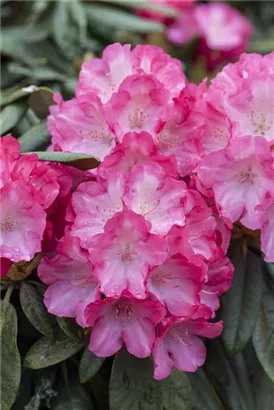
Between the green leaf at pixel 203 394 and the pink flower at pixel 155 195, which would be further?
the green leaf at pixel 203 394

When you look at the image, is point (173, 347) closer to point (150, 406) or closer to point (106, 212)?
point (150, 406)

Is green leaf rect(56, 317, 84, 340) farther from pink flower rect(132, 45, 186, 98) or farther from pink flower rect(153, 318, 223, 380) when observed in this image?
pink flower rect(132, 45, 186, 98)

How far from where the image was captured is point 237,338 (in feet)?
4.04

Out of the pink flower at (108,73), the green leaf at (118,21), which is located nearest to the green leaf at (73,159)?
the pink flower at (108,73)

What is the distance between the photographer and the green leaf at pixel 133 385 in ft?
3.84

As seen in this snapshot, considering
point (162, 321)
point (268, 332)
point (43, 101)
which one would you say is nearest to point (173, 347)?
point (162, 321)

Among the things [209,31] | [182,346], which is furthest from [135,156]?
[209,31]

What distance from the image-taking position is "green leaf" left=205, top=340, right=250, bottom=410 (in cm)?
130

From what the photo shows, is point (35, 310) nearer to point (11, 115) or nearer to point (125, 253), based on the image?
Answer: point (125, 253)

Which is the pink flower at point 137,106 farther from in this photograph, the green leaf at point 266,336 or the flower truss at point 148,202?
the green leaf at point 266,336

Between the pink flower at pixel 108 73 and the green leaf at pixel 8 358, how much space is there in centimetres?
34

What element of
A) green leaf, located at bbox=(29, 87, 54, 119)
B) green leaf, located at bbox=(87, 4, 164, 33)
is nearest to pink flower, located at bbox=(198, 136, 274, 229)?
green leaf, located at bbox=(29, 87, 54, 119)

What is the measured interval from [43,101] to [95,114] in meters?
0.22

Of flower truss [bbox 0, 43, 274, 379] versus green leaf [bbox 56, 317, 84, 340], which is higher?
flower truss [bbox 0, 43, 274, 379]
